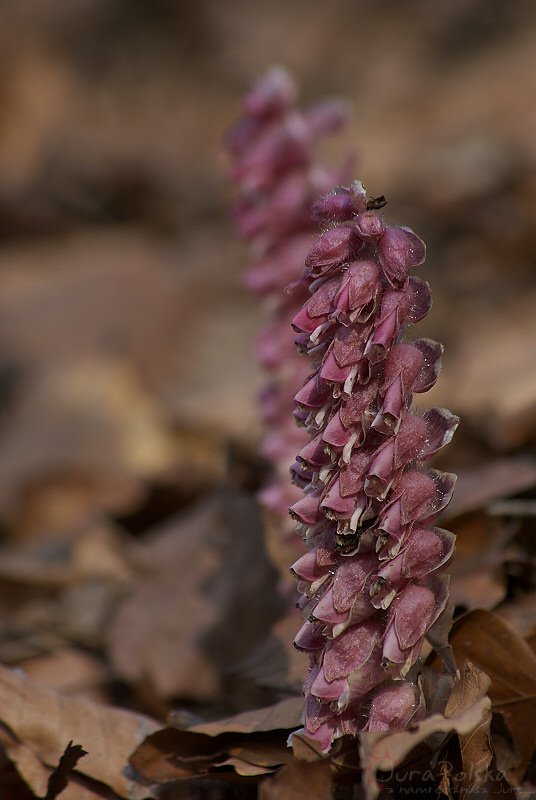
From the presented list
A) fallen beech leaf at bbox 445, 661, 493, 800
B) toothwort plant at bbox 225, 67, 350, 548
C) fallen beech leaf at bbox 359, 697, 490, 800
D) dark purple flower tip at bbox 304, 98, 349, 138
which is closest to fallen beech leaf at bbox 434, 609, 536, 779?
fallen beech leaf at bbox 445, 661, 493, 800

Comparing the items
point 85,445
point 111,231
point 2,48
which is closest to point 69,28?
point 2,48

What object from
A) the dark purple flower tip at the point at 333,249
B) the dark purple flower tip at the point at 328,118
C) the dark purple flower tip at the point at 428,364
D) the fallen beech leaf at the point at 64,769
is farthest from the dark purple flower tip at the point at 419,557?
the dark purple flower tip at the point at 328,118

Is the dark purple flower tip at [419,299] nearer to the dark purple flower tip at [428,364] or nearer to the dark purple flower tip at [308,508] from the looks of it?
the dark purple flower tip at [428,364]

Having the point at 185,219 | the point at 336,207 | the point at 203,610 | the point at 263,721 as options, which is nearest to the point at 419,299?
the point at 336,207

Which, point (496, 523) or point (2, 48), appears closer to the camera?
point (496, 523)

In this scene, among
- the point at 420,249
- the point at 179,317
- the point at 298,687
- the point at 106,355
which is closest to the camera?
the point at 420,249

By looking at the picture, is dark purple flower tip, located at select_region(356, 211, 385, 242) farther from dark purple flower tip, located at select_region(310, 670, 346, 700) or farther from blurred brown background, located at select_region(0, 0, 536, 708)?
dark purple flower tip, located at select_region(310, 670, 346, 700)

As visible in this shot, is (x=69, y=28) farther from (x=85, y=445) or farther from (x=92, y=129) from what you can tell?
(x=85, y=445)
